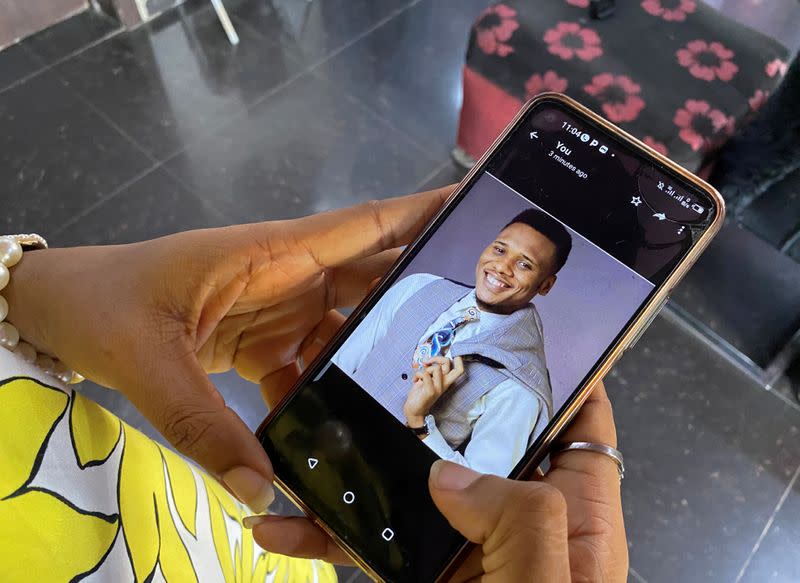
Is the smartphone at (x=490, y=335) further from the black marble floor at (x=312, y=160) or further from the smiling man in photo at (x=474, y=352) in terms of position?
the black marble floor at (x=312, y=160)

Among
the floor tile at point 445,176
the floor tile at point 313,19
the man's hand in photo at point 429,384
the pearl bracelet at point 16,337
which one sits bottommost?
the pearl bracelet at point 16,337

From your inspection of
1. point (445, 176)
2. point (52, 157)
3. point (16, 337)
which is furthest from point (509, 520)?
point (52, 157)

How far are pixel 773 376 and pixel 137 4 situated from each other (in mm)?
1689

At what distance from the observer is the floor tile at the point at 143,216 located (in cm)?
129

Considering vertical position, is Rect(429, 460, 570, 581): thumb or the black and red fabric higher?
the black and red fabric

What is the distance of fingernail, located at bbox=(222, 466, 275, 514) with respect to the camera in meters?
0.46

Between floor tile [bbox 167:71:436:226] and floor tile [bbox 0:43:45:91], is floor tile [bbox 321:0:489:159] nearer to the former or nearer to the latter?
floor tile [bbox 167:71:436:226]

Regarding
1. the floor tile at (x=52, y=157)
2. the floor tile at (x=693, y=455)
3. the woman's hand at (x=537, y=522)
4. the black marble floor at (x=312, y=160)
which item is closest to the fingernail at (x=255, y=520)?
the woman's hand at (x=537, y=522)

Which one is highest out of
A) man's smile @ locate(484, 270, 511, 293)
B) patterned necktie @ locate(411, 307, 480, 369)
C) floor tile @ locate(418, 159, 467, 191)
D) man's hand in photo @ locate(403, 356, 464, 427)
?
floor tile @ locate(418, 159, 467, 191)

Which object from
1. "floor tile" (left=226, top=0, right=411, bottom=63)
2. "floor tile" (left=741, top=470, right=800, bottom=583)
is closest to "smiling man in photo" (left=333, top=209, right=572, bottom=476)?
"floor tile" (left=741, top=470, right=800, bottom=583)

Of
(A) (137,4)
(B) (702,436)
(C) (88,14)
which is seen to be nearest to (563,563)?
(B) (702,436)

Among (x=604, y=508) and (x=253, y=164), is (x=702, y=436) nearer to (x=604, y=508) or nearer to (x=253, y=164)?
(x=604, y=508)

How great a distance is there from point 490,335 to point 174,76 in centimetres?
131

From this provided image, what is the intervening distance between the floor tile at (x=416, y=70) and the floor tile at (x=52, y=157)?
56 centimetres
